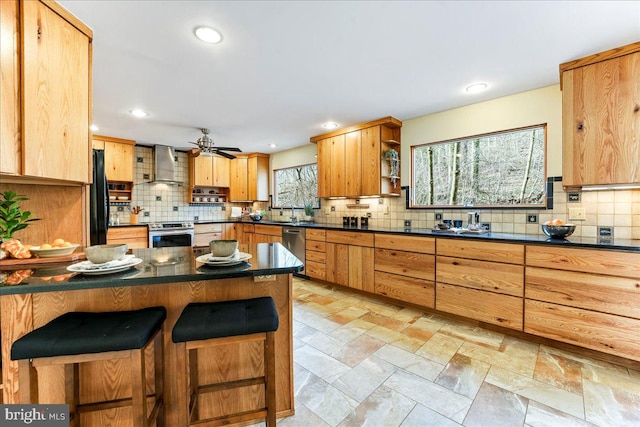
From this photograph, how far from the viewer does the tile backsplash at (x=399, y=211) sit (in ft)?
7.57

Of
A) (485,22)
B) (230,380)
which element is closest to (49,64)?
(230,380)

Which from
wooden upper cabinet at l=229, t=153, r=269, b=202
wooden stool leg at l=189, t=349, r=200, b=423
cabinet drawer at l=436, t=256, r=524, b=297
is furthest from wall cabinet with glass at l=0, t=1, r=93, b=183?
wooden upper cabinet at l=229, t=153, r=269, b=202

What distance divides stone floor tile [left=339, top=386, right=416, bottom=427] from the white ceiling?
237 centimetres

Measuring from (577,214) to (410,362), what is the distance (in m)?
2.09

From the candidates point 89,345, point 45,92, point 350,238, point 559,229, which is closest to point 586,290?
point 559,229

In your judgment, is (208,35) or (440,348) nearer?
(208,35)

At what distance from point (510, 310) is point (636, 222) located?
126 cm

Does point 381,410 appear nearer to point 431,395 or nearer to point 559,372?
point 431,395

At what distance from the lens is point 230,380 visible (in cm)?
144

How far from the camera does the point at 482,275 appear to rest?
248 cm

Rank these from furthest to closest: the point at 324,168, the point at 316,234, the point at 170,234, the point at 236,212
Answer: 1. the point at 236,212
2. the point at 170,234
3. the point at 324,168
4. the point at 316,234

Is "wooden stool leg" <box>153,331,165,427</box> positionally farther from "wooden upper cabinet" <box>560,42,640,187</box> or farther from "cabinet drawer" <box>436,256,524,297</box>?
"wooden upper cabinet" <box>560,42,640,187</box>

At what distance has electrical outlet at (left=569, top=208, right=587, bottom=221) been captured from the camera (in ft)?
8.00

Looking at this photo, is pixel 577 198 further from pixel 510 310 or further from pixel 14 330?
pixel 14 330
